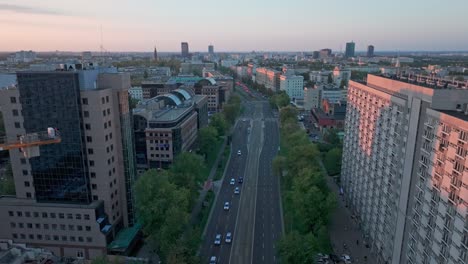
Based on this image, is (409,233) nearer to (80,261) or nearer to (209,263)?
(209,263)

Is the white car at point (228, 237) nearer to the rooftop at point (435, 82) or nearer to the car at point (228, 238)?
the car at point (228, 238)

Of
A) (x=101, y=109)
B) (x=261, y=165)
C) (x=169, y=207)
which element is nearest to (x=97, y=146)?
(x=101, y=109)

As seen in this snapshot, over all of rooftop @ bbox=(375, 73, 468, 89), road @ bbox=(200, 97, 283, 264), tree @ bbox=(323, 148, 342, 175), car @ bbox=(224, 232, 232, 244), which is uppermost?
rooftop @ bbox=(375, 73, 468, 89)

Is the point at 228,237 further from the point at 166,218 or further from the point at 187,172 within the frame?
the point at 187,172

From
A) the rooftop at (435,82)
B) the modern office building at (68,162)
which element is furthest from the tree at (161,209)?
the rooftop at (435,82)

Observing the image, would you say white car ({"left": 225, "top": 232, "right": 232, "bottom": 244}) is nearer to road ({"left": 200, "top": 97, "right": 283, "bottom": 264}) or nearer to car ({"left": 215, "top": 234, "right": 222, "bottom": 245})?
road ({"left": 200, "top": 97, "right": 283, "bottom": 264})

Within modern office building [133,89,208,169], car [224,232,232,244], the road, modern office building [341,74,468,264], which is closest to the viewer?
modern office building [341,74,468,264]

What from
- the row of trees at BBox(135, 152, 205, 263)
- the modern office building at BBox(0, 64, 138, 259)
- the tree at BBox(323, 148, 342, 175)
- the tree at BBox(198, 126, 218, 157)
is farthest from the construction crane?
the tree at BBox(323, 148, 342, 175)
